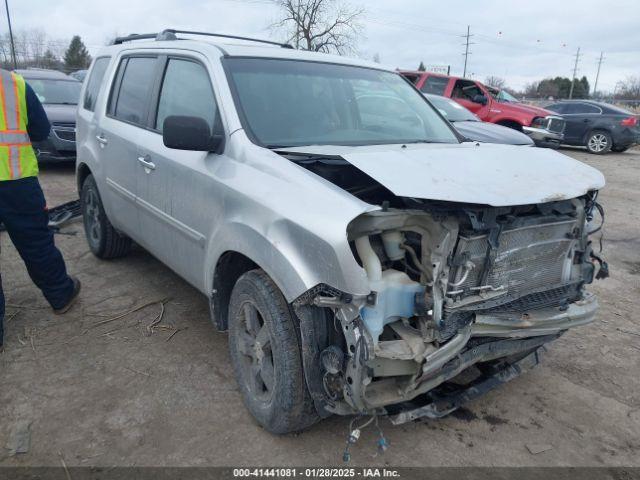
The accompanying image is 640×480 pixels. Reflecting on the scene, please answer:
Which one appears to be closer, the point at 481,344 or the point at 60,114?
the point at 481,344

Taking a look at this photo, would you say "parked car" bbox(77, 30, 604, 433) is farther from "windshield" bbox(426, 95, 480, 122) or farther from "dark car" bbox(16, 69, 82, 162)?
"dark car" bbox(16, 69, 82, 162)

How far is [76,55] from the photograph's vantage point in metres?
56.1

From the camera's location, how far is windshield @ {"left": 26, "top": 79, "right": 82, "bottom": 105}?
1028 cm

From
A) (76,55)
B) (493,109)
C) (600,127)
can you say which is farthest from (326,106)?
(76,55)

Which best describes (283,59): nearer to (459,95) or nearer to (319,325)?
(319,325)

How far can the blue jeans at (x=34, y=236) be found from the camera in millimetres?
3643

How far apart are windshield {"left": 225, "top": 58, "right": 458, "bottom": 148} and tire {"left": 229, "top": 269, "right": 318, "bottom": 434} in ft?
2.77

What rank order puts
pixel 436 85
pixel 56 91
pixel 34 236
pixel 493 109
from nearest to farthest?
1. pixel 34 236
2. pixel 56 91
3. pixel 436 85
4. pixel 493 109

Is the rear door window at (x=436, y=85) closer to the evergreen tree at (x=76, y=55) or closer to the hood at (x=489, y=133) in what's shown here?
the hood at (x=489, y=133)

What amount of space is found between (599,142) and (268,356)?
15.8m

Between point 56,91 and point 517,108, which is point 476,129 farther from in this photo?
point 56,91

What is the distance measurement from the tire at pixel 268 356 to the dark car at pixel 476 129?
5.39 m

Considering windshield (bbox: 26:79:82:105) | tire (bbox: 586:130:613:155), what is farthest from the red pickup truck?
windshield (bbox: 26:79:82:105)

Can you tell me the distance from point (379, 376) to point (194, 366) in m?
1.56
